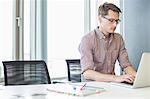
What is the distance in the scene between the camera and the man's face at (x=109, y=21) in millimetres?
2303

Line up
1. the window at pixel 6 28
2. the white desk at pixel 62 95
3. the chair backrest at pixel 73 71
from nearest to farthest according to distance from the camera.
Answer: the white desk at pixel 62 95 → the chair backrest at pixel 73 71 → the window at pixel 6 28

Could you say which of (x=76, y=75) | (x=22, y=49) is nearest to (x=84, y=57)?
(x=76, y=75)

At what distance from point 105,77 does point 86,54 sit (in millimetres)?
301

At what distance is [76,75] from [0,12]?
47.5 inches

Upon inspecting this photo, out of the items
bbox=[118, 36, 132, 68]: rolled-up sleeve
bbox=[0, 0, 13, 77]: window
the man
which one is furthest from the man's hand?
bbox=[0, 0, 13, 77]: window

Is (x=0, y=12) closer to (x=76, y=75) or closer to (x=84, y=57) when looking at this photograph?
(x=76, y=75)

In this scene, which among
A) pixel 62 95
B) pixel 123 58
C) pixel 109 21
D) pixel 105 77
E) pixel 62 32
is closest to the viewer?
pixel 62 95

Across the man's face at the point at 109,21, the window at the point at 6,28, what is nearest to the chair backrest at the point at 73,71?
the man's face at the point at 109,21

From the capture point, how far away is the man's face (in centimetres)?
230

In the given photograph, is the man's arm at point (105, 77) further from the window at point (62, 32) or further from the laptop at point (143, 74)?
the window at point (62, 32)

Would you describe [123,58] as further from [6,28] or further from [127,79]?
[6,28]

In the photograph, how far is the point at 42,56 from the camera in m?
3.47

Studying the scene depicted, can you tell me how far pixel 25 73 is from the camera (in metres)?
2.20

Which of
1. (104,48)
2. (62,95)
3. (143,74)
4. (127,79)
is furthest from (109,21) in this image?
(62,95)
